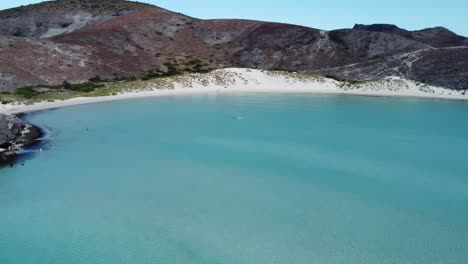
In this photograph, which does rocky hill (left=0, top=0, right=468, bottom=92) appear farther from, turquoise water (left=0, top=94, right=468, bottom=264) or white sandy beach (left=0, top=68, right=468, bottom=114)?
turquoise water (left=0, top=94, right=468, bottom=264)

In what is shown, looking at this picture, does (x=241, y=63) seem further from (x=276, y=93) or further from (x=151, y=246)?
(x=151, y=246)

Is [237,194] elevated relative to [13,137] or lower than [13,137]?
lower

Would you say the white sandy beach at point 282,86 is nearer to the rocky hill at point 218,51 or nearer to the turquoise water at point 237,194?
the rocky hill at point 218,51

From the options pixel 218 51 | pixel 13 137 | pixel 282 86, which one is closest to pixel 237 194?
pixel 13 137

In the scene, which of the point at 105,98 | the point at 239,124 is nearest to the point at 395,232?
the point at 239,124

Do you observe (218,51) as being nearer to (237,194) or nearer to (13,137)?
(13,137)

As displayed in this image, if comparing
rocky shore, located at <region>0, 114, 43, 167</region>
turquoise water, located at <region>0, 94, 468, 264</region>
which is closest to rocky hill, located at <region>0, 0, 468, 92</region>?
rocky shore, located at <region>0, 114, 43, 167</region>

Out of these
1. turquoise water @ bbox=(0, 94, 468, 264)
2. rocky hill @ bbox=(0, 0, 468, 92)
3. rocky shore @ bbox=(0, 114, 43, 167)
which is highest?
rocky hill @ bbox=(0, 0, 468, 92)

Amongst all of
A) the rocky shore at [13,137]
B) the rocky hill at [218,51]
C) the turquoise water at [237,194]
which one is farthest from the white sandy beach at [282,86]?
the rocky shore at [13,137]
